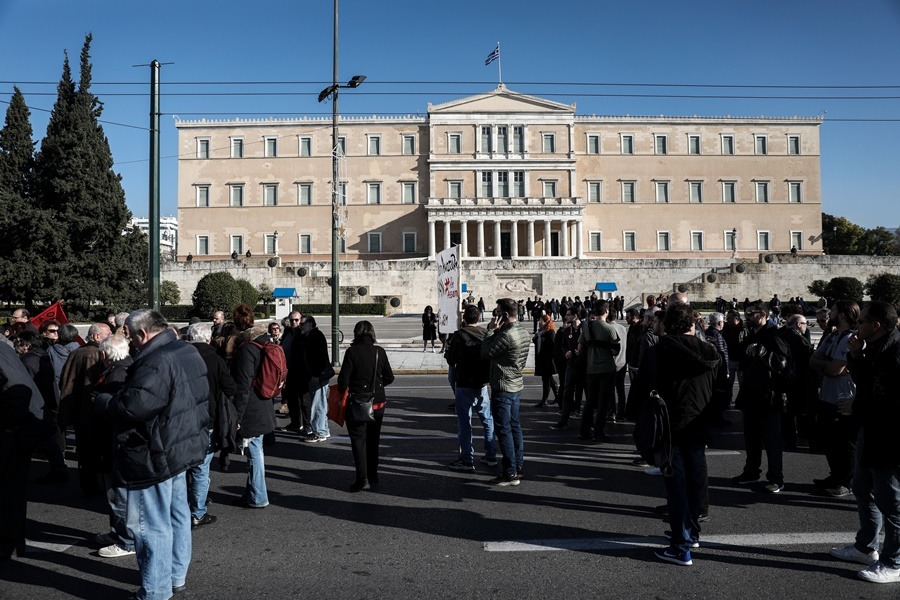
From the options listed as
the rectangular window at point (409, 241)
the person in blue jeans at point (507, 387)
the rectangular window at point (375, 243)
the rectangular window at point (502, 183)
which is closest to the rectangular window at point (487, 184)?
the rectangular window at point (502, 183)

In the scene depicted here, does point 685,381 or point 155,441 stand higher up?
point 685,381

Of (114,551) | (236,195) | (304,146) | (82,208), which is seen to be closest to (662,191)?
(304,146)

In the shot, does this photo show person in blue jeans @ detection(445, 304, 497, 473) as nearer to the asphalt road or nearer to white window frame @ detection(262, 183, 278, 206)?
the asphalt road

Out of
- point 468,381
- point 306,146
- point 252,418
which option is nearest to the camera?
point 252,418

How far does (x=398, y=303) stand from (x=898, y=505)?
43460mm

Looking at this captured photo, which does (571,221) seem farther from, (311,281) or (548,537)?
(548,537)

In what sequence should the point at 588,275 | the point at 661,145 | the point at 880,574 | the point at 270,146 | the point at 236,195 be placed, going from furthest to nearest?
the point at 661,145 < the point at 236,195 < the point at 270,146 < the point at 588,275 < the point at 880,574

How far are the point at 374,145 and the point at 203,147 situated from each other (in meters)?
16.6


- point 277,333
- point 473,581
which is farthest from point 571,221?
point 473,581

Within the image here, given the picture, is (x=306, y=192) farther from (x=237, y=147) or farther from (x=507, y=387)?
(x=507, y=387)

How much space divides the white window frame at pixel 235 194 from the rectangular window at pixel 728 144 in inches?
1849

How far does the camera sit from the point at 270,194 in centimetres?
6203

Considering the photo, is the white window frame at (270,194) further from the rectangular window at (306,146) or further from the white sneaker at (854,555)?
the white sneaker at (854,555)

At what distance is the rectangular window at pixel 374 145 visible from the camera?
61844 millimetres
